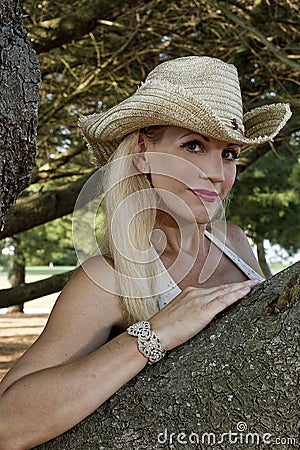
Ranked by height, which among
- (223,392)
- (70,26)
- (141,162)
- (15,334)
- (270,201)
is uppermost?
(70,26)

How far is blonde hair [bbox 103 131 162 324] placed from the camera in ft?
4.86

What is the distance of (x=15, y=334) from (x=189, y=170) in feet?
30.0

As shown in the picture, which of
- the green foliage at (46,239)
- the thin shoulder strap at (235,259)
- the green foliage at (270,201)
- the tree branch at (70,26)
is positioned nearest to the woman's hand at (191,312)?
the thin shoulder strap at (235,259)

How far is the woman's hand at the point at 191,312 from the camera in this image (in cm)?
124

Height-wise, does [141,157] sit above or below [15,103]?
below

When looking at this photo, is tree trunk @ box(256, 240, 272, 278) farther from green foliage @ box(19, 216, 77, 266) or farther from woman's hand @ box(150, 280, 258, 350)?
woman's hand @ box(150, 280, 258, 350)

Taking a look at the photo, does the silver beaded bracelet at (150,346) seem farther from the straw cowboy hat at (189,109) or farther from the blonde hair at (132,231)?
the straw cowboy hat at (189,109)

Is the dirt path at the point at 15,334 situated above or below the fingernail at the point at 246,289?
below

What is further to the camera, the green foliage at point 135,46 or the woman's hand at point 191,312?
the green foliage at point 135,46

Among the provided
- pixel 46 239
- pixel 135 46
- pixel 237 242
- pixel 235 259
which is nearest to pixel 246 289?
pixel 235 259

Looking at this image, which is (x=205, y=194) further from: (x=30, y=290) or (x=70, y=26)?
(x=30, y=290)

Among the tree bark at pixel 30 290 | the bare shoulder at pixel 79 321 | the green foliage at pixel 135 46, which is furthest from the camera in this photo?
the tree bark at pixel 30 290

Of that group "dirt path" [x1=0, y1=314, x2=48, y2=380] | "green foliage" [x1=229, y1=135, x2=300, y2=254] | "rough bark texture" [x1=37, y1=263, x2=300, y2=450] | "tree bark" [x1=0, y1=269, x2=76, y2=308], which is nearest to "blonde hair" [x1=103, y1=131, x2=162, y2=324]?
"rough bark texture" [x1=37, y1=263, x2=300, y2=450]

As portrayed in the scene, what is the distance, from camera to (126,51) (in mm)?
5223
